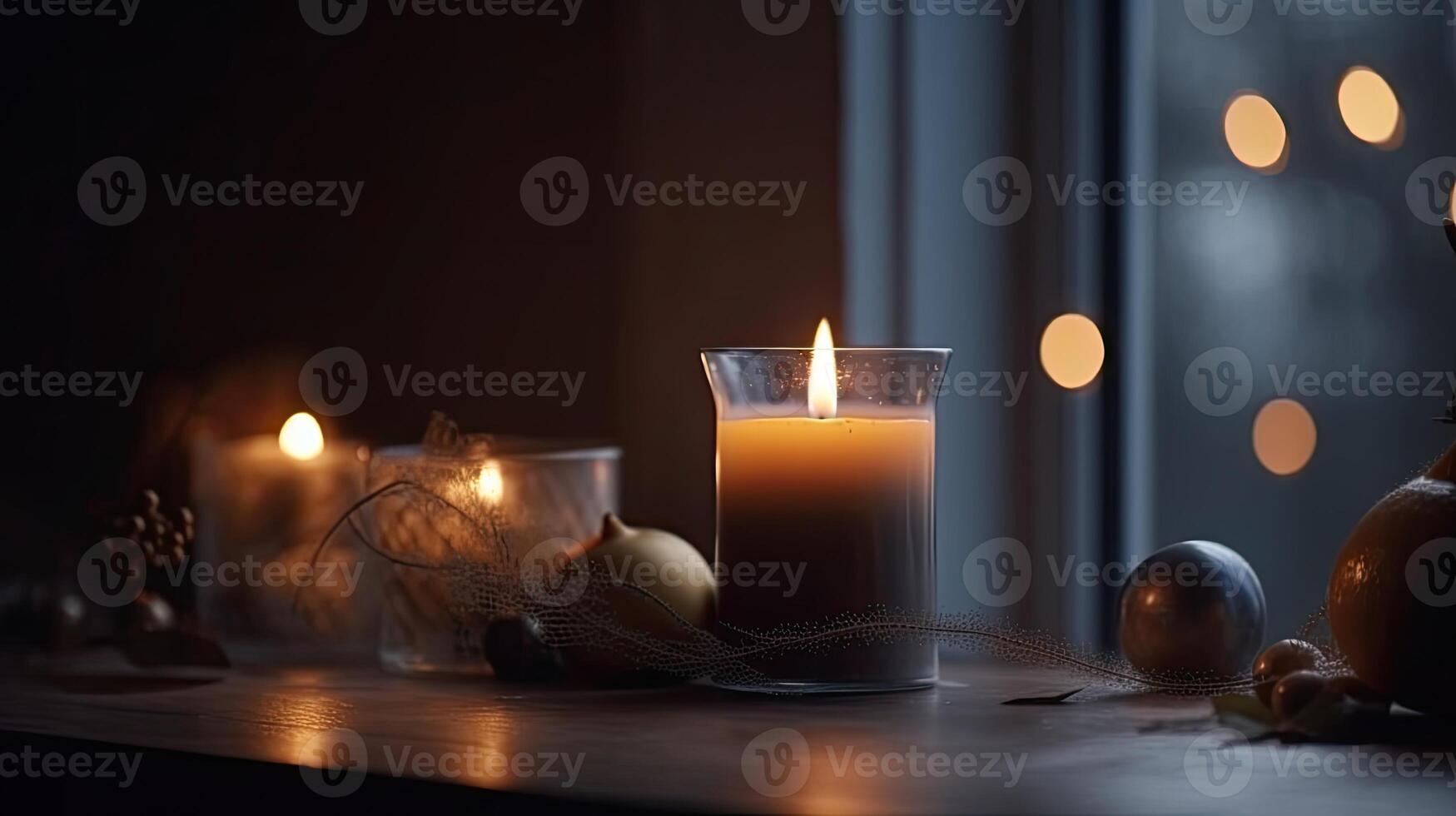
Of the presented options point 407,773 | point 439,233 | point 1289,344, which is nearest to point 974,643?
point 407,773

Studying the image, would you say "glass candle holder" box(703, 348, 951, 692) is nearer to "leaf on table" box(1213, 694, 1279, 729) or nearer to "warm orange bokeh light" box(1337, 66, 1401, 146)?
"leaf on table" box(1213, 694, 1279, 729)

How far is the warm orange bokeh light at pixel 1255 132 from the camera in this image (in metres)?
1.01

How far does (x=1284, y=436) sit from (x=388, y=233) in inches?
28.6

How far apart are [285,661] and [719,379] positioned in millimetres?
335

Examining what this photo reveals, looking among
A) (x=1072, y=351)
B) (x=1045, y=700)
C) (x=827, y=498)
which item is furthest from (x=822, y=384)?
(x=1072, y=351)

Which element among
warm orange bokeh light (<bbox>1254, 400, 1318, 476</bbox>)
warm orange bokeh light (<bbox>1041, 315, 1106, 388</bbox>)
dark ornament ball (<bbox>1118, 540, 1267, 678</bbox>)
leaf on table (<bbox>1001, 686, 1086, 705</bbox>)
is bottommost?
leaf on table (<bbox>1001, 686, 1086, 705</bbox>)

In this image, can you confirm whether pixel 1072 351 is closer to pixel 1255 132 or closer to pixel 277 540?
pixel 1255 132

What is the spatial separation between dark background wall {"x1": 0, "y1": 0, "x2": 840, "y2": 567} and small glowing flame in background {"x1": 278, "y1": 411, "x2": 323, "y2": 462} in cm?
20

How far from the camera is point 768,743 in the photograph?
1.94 feet

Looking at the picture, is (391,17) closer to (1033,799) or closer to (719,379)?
(719,379)

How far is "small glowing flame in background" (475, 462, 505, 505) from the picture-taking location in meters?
0.87

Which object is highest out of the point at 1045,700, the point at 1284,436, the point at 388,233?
the point at 388,233

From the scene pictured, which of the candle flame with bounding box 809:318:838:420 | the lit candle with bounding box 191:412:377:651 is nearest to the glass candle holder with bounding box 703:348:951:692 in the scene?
the candle flame with bounding box 809:318:838:420

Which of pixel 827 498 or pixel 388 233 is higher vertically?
pixel 388 233
